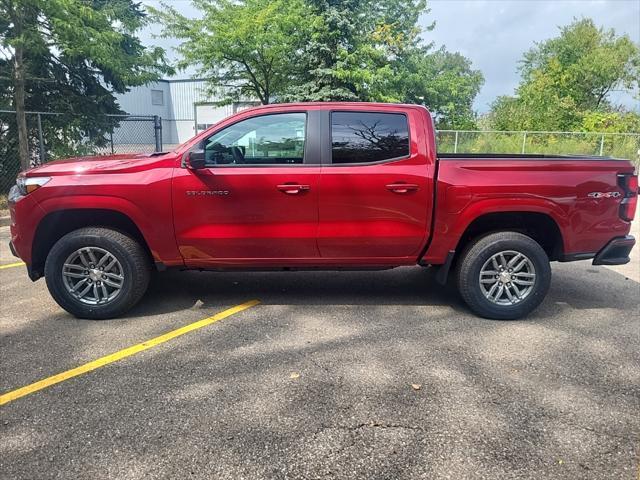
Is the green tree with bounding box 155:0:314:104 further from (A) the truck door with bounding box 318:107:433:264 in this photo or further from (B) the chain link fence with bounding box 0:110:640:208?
(A) the truck door with bounding box 318:107:433:264

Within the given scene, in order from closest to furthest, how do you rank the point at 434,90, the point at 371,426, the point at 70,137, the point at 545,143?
the point at 371,426 → the point at 70,137 → the point at 545,143 → the point at 434,90

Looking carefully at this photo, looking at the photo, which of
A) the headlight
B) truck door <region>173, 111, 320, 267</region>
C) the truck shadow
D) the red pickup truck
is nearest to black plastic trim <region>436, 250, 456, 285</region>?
the red pickup truck

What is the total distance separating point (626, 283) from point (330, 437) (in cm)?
488

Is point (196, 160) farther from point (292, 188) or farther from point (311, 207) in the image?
point (311, 207)

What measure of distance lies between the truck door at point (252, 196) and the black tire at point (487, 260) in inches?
55.5

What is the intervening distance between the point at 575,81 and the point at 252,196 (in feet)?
127

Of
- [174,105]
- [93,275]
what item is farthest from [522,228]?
[174,105]

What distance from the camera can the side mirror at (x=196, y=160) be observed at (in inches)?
163

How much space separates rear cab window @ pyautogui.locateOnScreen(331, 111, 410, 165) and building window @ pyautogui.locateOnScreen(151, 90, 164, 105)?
42894 millimetres

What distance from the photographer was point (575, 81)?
3597cm

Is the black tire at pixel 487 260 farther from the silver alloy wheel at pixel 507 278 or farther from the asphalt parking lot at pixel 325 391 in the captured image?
the asphalt parking lot at pixel 325 391

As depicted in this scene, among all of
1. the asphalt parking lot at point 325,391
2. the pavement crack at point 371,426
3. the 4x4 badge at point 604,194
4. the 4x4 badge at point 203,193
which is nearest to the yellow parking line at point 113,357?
the asphalt parking lot at point 325,391

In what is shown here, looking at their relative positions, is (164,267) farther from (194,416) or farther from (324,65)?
(324,65)

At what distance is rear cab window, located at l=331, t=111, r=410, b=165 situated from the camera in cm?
442
